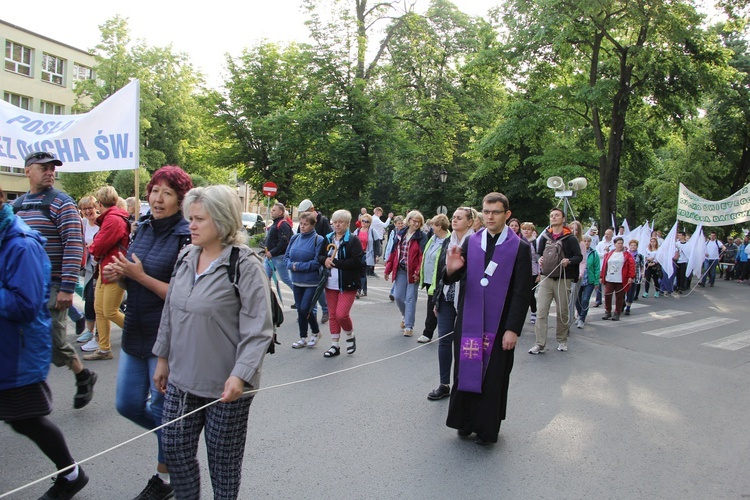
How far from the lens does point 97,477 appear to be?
350 centimetres

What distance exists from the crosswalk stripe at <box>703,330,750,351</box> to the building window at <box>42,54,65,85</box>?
4438 cm

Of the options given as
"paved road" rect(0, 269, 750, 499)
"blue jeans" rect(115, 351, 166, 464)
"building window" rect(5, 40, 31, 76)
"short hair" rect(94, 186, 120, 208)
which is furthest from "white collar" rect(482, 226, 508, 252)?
"building window" rect(5, 40, 31, 76)

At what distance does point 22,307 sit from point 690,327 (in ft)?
39.2

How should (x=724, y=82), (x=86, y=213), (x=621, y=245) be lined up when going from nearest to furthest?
1. (x=86, y=213)
2. (x=621, y=245)
3. (x=724, y=82)

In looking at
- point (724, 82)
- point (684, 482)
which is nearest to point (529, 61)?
point (724, 82)

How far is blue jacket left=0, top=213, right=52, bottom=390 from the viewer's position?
8.64ft

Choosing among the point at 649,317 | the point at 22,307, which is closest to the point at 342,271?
the point at 22,307

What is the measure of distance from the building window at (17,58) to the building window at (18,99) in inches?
64.9

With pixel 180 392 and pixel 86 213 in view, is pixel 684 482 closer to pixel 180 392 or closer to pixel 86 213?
pixel 180 392

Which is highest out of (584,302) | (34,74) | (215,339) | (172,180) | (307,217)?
(34,74)

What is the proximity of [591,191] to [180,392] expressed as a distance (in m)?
24.4

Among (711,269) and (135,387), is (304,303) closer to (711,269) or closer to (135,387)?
(135,387)

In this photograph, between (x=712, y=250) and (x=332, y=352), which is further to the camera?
(x=712, y=250)

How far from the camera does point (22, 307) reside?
104 inches
